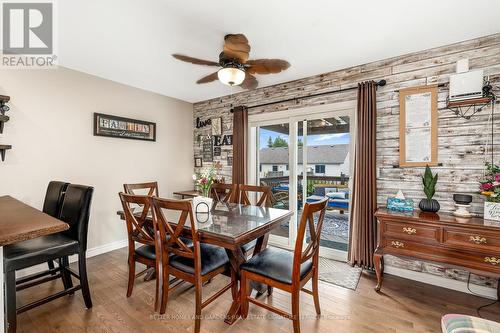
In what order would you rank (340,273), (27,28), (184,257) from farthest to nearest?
1. (340,273)
2. (27,28)
3. (184,257)

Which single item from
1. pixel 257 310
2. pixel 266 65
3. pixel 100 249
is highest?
pixel 266 65

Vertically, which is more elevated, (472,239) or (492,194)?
(492,194)

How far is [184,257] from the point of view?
1955mm

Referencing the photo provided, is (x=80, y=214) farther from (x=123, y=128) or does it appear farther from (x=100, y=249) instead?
(x=123, y=128)

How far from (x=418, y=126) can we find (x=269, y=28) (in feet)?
6.36

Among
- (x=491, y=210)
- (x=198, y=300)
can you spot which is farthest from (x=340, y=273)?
(x=198, y=300)

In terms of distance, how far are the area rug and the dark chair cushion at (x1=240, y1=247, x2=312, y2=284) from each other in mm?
890

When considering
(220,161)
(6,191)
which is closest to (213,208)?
(220,161)

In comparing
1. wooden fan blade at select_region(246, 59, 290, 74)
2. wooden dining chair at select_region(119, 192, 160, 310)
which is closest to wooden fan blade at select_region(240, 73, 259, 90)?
wooden fan blade at select_region(246, 59, 290, 74)

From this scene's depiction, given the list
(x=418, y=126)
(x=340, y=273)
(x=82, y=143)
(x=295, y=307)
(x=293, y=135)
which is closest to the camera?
(x=295, y=307)

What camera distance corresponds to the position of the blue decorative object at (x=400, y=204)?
2.45 m

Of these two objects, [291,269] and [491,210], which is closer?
[291,269]

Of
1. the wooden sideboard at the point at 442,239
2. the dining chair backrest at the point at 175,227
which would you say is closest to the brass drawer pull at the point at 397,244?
the wooden sideboard at the point at 442,239

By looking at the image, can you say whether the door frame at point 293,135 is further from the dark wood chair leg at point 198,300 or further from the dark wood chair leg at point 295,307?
the dark wood chair leg at point 198,300
